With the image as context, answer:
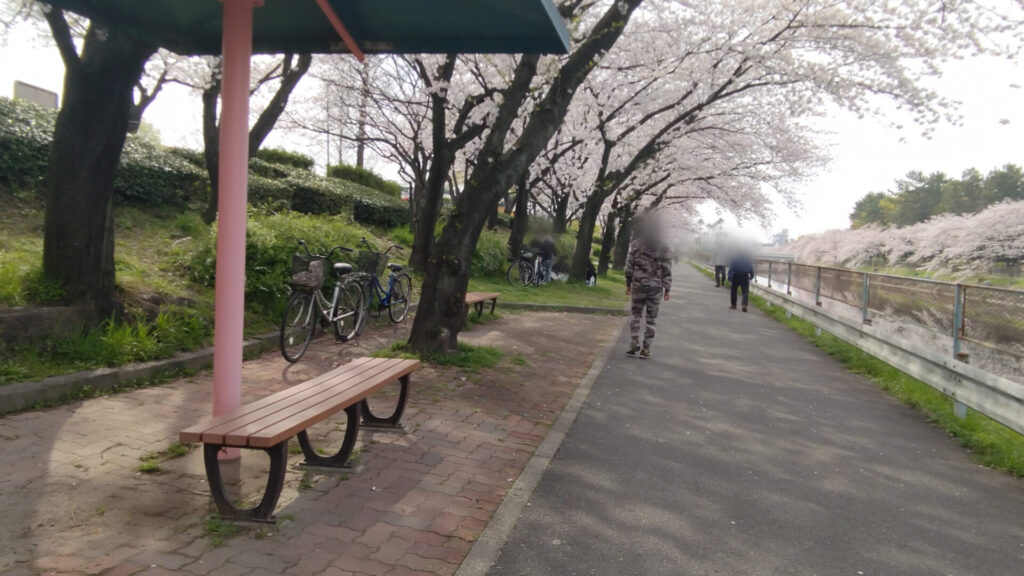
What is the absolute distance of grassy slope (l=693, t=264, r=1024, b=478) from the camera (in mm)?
5267

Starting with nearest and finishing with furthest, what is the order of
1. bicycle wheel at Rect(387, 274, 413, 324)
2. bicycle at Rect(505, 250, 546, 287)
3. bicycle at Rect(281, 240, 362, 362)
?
bicycle at Rect(281, 240, 362, 362), bicycle wheel at Rect(387, 274, 413, 324), bicycle at Rect(505, 250, 546, 287)

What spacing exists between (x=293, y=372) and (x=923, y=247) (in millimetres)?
28185

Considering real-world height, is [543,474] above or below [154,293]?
below

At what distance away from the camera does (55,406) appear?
4883mm

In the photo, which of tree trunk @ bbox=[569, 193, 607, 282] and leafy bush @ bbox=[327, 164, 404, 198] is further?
leafy bush @ bbox=[327, 164, 404, 198]

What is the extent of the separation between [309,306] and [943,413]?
21.1ft

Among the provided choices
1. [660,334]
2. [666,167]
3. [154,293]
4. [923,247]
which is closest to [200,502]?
[154,293]

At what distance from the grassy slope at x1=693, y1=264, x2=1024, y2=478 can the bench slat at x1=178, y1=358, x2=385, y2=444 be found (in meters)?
4.80

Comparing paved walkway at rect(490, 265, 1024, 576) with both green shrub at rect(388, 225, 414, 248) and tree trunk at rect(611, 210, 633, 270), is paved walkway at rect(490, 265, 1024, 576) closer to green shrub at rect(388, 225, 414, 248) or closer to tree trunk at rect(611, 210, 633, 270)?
green shrub at rect(388, 225, 414, 248)

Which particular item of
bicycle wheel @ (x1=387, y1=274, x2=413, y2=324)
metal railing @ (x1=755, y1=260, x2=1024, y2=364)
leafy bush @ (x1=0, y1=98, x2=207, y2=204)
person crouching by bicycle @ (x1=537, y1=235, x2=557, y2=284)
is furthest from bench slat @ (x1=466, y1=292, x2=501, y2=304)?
person crouching by bicycle @ (x1=537, y1=235, x2=557, y2=284)

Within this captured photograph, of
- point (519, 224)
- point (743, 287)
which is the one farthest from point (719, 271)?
point (743, 287)

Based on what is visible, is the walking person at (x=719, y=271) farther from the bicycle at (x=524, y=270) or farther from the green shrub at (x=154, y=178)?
the green shrub at (x=154, y=178)

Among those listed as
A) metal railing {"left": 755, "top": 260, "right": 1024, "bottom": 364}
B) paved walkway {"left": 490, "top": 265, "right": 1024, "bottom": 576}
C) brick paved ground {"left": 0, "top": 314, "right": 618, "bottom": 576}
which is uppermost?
metal railing {"left": 755, "top": 260, "right": 1024, "bottom": 364}

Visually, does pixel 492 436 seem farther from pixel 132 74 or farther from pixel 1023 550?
pixel 132 74
